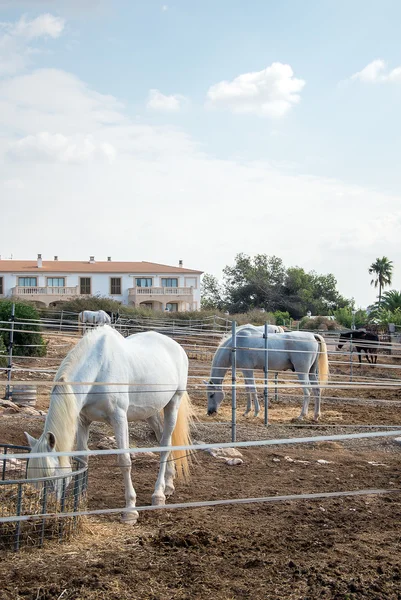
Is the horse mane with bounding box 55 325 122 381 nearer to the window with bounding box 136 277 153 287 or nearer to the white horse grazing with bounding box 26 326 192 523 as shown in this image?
the white horse grazing with bounding box 26 326 192 523

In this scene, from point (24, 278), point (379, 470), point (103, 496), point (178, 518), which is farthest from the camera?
point (24, 278)

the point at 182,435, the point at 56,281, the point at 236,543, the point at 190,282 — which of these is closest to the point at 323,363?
the point at 182,435

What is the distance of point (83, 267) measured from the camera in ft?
166

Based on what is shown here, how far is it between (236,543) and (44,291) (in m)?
45.2

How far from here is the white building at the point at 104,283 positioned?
159ft

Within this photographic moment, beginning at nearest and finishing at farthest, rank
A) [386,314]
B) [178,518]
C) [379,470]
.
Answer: [178,518], [379,470], [386,314]

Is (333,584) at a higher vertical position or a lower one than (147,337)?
lower

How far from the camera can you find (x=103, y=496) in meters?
5.66

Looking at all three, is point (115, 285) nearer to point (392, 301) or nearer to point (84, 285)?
point (84, 285)

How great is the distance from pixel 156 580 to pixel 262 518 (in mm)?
1545

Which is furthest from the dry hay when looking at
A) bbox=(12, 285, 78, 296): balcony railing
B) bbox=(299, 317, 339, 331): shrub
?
bbox=(12, 285, 78, 296): balcony railing

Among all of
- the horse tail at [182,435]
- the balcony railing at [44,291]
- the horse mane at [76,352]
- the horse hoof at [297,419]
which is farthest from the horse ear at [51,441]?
the balcony railing at [44,291]

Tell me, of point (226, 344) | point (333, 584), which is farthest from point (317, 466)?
point (226, 344)

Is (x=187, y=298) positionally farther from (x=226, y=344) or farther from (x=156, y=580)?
(x=156, y=580)
